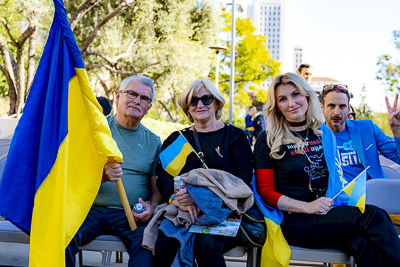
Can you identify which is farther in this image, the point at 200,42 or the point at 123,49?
the point at 200,42

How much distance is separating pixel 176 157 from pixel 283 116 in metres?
0.93

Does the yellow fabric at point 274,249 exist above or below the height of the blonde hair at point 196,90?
below

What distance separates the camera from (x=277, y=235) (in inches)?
117

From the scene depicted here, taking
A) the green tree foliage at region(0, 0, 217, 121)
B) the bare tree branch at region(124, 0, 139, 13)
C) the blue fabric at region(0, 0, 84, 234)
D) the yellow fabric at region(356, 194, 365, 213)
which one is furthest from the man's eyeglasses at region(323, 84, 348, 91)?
the green tree foliage at region(0, 0, 217, 121)

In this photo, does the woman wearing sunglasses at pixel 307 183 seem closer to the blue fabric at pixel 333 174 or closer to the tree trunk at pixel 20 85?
the blue fabric at pixel 333 174

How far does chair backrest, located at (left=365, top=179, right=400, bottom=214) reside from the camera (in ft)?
10.9

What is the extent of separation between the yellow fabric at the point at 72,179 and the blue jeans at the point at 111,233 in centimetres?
11

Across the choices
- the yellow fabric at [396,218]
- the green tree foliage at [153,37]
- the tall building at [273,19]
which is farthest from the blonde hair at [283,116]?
the tall building at [273,19]

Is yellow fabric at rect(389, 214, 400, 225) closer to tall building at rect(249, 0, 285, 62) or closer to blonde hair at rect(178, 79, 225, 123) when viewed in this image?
blonde hair at rect(178, 79, 225, 123)

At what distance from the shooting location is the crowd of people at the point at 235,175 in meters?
2.89

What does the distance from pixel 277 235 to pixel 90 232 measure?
52.0 inches

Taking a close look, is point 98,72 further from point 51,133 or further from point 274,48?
point 274,48

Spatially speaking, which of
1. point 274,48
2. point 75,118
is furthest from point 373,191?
point 274,48

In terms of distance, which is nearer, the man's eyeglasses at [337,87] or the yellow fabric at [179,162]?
the yellow fabric at [179,162]
